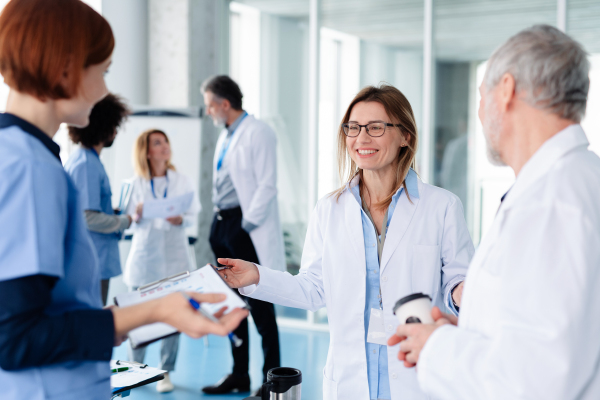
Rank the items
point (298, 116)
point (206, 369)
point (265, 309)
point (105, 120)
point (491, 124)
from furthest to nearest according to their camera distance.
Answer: point (298, 116) < point (206, 369) < point (265, 309) < point (105, 120) < point (491, 124)

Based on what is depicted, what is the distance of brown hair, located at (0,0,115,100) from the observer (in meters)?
0.90

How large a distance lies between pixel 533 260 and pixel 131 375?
1473 millimetres

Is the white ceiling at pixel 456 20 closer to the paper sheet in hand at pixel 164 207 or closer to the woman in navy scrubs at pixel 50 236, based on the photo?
the paper sheet in hand at pixel 164 207

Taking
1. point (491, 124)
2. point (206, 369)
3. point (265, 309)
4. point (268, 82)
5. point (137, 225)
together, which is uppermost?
point (268, 82)

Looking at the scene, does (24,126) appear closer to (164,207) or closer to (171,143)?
(164,207)

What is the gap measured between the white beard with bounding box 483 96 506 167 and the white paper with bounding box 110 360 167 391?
135cm

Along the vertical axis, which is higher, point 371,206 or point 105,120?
point 105,120

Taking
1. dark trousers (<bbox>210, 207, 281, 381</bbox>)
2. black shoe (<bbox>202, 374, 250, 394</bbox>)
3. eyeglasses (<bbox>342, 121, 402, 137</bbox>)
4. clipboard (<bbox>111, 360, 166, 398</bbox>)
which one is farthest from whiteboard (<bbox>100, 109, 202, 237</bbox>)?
eyeglasses (<bbox>342, 121, 402, 137</bbox>)

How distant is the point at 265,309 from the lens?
3449 mm

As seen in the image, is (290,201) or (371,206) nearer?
(371,206)

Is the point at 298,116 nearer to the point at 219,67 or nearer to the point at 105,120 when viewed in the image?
the point at 219,67

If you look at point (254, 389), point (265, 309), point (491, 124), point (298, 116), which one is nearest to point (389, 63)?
point (298, 116)

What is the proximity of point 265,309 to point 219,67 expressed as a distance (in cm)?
300

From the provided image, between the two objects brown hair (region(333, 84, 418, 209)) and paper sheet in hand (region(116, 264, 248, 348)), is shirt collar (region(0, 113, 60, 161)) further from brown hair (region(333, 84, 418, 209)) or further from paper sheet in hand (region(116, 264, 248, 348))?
brown hair (region(333, 84, 418, 209))
